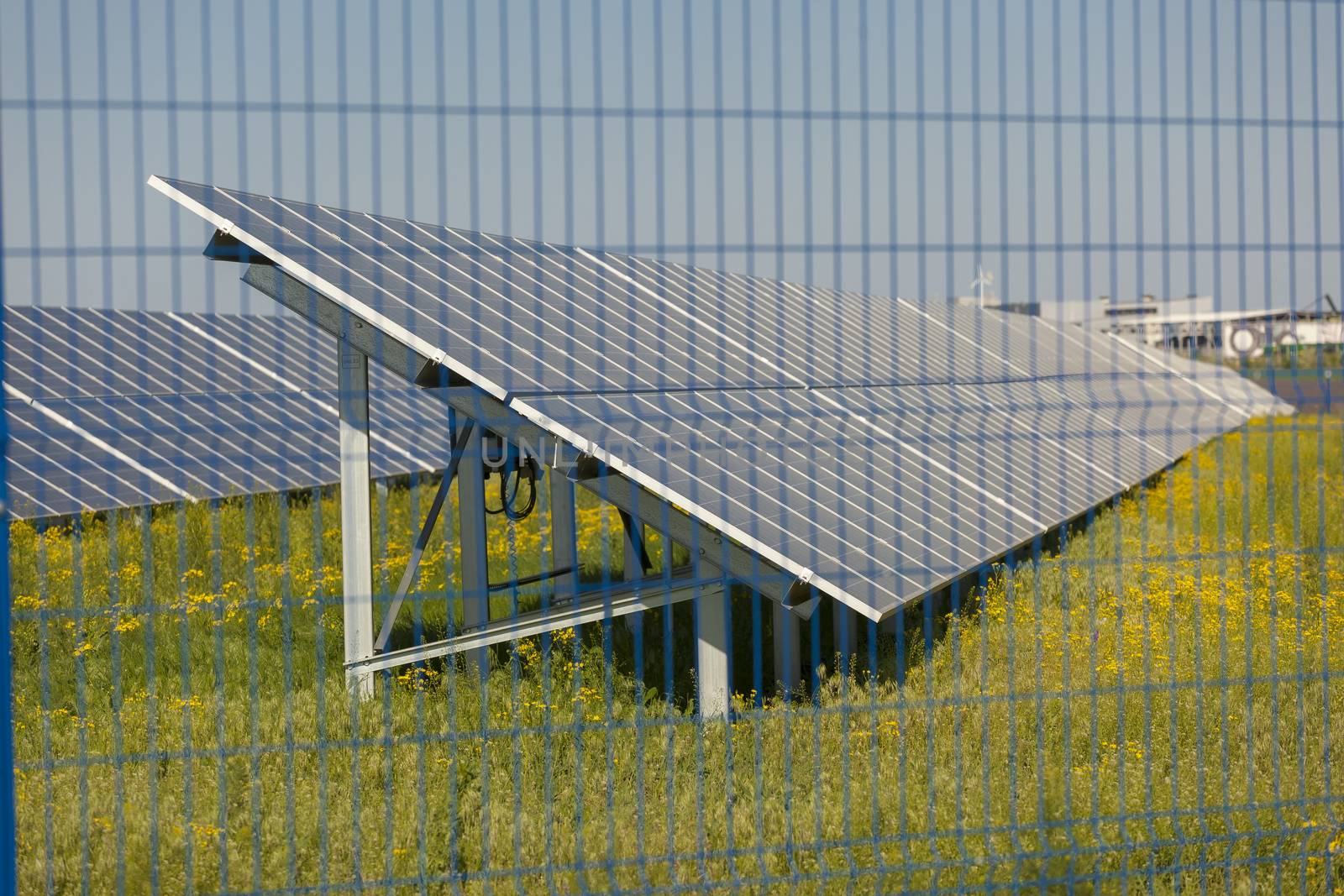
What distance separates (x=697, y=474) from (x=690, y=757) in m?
1.17

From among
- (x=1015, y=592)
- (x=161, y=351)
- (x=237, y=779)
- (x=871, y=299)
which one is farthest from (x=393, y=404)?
(x=237, y=779)

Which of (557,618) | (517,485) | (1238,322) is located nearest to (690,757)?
(557,618)

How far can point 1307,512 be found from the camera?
40.1ft

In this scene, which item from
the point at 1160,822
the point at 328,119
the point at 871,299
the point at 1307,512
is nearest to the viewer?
the point at 328,119

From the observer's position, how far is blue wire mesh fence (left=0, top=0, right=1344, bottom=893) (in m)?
3.77

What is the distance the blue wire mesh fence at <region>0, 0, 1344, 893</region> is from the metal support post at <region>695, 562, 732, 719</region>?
24 millimetres

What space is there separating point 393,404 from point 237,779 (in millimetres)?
10241

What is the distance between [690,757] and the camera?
5.75 metres

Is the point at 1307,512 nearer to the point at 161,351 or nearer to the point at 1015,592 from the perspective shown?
the point at 1015,592

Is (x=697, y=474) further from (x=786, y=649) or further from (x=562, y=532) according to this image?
(x=562, y=532)

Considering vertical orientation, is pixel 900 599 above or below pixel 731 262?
below

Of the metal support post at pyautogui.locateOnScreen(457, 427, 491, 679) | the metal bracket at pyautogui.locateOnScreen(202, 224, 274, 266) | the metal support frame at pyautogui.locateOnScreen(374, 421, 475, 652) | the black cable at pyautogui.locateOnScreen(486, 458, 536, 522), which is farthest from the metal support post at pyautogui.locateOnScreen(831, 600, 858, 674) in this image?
the metal bracket at pyautogui.locateOnScreen(202, 224, 274, 266)

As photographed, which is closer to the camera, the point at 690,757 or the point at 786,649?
the point at 690,757

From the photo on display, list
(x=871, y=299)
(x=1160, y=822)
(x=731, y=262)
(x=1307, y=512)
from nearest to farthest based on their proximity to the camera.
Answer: (x=731, y=262)
(x=1160, y=822)
(x=1307, y=512)
(x=871, y=299)
